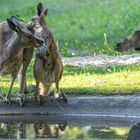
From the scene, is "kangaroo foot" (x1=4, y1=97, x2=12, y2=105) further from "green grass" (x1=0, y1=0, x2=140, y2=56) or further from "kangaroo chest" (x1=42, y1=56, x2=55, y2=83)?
"green grass" (x1=0, y1=0, x2=140, y2=56)

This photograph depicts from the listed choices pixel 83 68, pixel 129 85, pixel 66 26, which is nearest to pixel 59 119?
pixel 129 85

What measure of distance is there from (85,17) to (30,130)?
19.8 m

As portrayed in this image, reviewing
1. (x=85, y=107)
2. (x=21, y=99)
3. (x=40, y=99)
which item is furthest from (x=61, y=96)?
(x=21, y=99)

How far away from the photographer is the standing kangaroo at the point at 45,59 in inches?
462

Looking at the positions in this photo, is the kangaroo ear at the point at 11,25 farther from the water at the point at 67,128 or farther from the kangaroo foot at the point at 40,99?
the water at the point at 67,128

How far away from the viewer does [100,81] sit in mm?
13820

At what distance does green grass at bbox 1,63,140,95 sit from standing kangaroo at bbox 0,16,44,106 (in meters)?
1.23

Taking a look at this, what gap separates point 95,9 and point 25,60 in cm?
1881

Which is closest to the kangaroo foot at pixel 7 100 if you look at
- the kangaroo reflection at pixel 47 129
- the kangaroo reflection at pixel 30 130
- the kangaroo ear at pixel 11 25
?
the kangaroo reflection at pixel 30 130

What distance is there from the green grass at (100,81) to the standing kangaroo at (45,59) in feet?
3.03

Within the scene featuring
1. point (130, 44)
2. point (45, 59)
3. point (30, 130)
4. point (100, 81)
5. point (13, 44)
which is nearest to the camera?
point (30, 130)

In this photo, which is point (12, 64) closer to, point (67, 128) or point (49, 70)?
point (49, 70)

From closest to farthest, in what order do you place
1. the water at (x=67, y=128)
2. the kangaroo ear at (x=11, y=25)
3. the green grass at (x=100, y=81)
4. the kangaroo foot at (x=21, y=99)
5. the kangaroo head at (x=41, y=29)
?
the water at (x=67, y=128), the kangaroo ear at (x=11, y=25), the kangaroo head at (x=41, y=29), the kangaroo foot at (x=21, y=99), the green grass at (x=100, y=81)

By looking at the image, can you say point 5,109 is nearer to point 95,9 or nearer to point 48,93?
point 48,93
